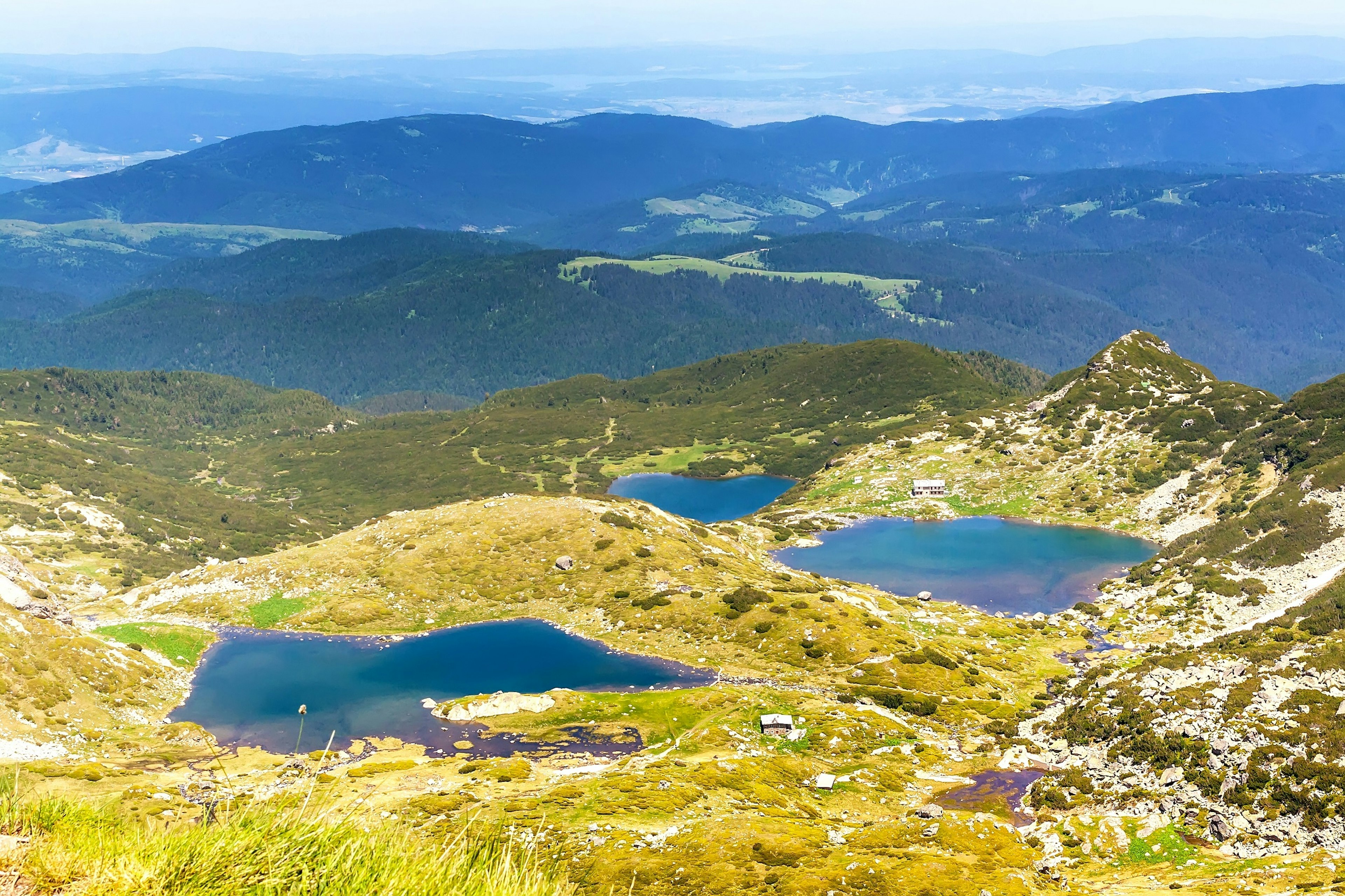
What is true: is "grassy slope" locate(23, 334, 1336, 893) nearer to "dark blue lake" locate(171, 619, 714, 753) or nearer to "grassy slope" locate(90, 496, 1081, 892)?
"grassy slope" locate(90, 496, 1081, 892)

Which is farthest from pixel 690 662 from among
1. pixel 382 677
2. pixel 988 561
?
pixel 988 561

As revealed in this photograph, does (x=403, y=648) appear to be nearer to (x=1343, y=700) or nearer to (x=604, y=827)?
(x=604, y=827)

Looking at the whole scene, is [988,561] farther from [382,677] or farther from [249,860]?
[249,860]

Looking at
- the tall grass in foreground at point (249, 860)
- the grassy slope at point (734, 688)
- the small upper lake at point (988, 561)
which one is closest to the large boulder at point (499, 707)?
the grassy slope at point (734, 688)

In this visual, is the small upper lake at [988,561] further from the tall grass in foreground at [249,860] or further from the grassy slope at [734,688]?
the tall grass in foreground at [249,860]

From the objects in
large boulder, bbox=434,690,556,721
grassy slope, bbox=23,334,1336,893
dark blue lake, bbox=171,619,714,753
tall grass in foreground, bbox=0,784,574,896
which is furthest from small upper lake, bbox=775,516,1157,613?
tall grass in foreground, bbox=0,784,574,896

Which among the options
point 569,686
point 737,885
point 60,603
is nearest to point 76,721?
point 60,603
